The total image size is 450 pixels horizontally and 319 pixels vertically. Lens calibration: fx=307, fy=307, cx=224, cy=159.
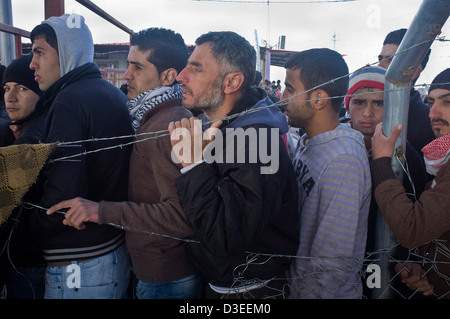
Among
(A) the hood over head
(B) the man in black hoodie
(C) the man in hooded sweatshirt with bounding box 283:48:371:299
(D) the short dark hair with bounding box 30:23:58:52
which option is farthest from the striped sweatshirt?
(D) the short dark hair with bounding box 30:23:58:52

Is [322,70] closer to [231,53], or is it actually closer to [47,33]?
[231,53]

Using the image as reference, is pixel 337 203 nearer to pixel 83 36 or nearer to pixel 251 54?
pixel 251 54

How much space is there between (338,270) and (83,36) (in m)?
1.98

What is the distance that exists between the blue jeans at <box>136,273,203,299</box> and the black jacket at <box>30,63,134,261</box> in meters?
0.28

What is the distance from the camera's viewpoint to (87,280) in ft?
5.15

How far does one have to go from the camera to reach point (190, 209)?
1.20 m

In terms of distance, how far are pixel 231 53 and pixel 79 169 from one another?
0.96 metres

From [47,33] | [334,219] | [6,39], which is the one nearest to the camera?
[334,219]

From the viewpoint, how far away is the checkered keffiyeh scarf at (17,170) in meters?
1.34

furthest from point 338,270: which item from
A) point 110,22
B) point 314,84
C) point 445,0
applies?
point 110,22

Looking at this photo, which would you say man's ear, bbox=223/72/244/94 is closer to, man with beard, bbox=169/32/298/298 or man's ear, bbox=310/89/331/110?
man with beard, bbox=169/32/298/298

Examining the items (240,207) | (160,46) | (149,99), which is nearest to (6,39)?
(160,46)

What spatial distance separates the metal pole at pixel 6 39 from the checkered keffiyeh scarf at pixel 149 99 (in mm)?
2621

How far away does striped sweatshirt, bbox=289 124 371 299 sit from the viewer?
1.41 metres
